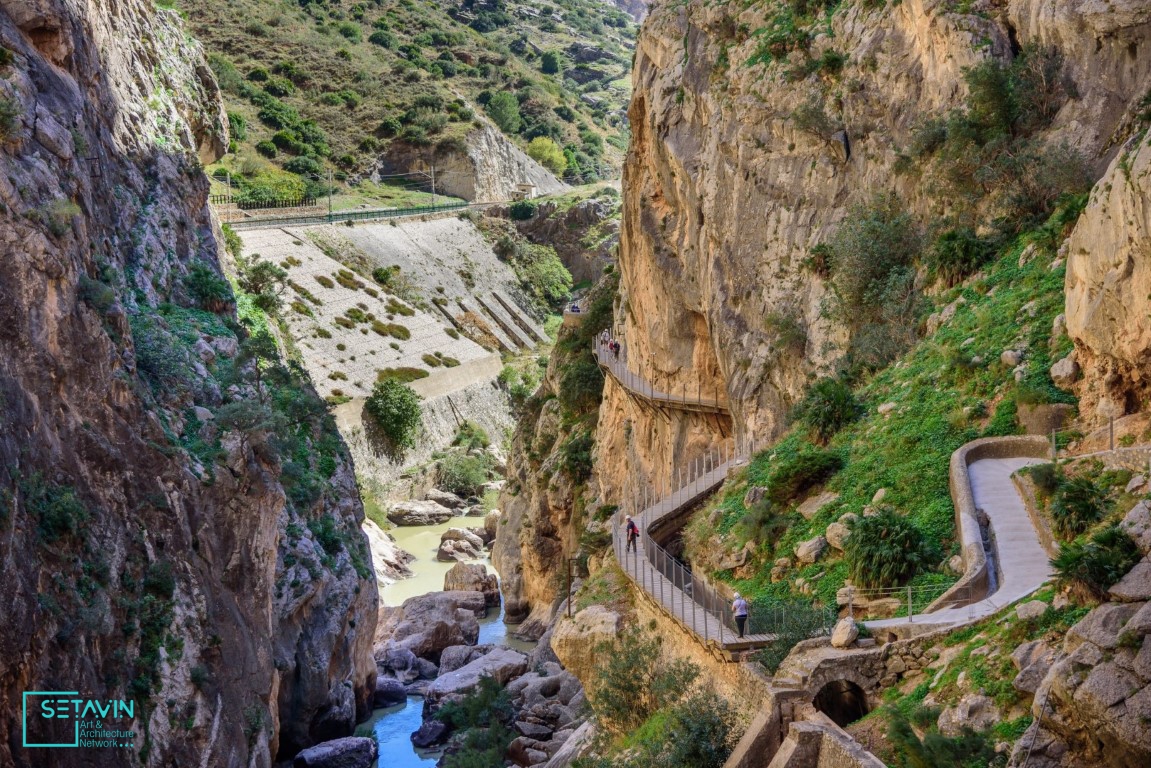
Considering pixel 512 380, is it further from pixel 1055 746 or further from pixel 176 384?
pixel 1055 746

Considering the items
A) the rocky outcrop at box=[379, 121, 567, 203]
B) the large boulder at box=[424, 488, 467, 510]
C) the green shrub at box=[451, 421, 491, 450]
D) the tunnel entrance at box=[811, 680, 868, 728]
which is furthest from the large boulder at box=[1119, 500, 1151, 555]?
the rocky outcrop at box=[379, 121, 567, 203]

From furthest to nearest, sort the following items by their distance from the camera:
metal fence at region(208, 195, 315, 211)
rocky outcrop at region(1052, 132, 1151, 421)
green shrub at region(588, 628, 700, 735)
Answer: metal fence at region(208, 195, 315, 211)
green shrub at region(588, 628, 700, 735)
rocky outcrop at region(1052, 132, 1151, 421)

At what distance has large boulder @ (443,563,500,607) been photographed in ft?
172

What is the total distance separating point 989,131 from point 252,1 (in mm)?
111346

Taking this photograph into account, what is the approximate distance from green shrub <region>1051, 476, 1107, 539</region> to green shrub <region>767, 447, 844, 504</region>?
6.97 metres

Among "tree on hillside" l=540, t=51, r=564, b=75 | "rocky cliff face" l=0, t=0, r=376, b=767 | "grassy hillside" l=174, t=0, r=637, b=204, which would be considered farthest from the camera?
"tree on hillside" l=540, t=51, r=564, b=75

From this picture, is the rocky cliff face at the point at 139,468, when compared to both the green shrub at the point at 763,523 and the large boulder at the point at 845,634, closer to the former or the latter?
the green shrub at the point at 763,523

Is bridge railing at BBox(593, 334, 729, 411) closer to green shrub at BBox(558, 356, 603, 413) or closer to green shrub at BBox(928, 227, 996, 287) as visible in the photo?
green shrub at BBox(558, 356, 603, 413)

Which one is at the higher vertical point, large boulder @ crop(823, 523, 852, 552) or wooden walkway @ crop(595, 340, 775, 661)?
large boulder @ crop(823, 523, 852, 552)

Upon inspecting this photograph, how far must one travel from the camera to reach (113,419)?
83.9 feet

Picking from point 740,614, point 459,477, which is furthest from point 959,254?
point 459,477

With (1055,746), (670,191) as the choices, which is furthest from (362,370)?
(1055,746)

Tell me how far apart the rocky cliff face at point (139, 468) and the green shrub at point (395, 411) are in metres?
24.5

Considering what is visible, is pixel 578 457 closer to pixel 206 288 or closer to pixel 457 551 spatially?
pixel 457 551
